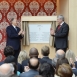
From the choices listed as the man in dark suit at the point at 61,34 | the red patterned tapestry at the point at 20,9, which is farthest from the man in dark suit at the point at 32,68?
the red patterned tapestry at the point at 20,9

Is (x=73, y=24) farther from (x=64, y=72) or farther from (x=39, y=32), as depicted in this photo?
(x=64, y=72)

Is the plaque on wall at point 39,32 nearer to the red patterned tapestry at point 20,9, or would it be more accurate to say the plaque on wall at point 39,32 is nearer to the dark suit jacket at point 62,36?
the dark suit jacket at point 62,36

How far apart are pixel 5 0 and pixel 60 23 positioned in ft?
8.73

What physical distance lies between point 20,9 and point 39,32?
170 cm

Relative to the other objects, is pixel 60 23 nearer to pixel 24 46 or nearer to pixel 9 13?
pixel 24 46

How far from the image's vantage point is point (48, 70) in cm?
341

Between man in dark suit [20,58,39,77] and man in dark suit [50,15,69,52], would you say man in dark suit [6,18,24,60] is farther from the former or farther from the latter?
man in dark suit [20,58,39,77]

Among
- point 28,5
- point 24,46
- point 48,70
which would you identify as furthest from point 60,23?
point 48,70

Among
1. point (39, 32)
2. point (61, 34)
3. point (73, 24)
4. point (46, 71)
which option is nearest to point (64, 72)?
point (46, 71)

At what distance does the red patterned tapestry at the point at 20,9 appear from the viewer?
9298 mm

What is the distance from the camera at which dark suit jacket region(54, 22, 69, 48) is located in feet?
23.9

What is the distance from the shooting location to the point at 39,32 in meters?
7.97

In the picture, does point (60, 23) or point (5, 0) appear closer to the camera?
point (60, 23)

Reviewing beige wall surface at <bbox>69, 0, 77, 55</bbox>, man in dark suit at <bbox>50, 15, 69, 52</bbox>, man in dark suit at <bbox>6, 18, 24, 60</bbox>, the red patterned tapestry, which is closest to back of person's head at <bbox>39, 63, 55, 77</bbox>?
man in dark suit at <bbox>50, 15, 69, 52</bbox>
